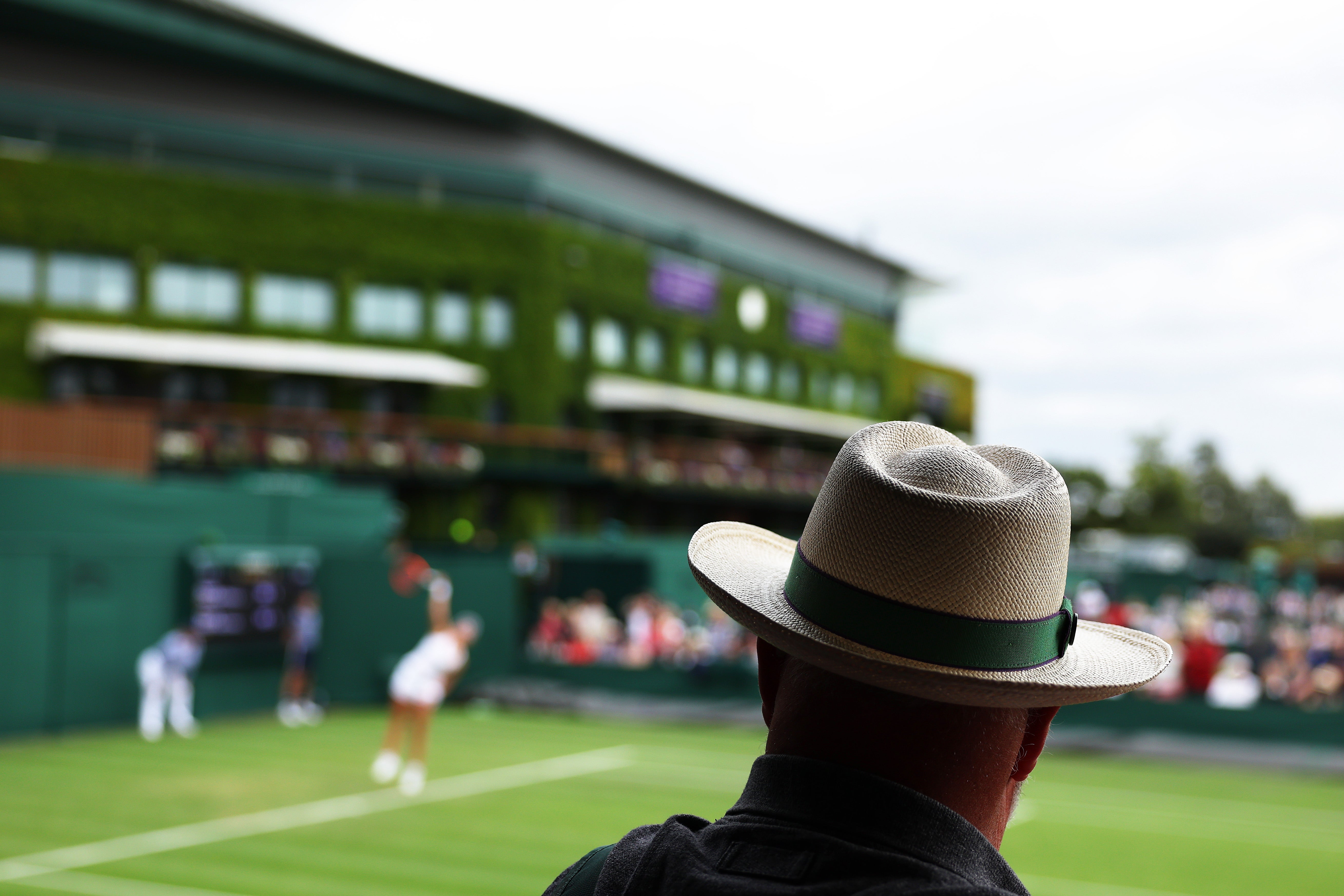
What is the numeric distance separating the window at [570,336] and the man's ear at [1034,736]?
44808 millimetres

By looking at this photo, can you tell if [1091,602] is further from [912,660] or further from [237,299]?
[912,660]

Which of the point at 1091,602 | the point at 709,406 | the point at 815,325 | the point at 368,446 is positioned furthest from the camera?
the point at 815,325

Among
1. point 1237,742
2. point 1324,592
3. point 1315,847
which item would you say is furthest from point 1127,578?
point 1315,847

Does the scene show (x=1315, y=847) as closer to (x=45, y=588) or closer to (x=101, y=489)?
(x=45, y=588)

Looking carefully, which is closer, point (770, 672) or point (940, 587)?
point (940, 587)

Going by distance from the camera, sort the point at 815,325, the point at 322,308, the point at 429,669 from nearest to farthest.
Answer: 1. the point at 429,669
2. the point at 322,308
3. the point at 815,325

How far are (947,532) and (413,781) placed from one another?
14.8m

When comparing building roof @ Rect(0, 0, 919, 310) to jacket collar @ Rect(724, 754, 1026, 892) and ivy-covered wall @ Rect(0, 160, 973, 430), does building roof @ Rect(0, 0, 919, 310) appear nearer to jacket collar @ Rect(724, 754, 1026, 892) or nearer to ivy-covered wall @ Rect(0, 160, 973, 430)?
ivy-covered wall @ Rect(0, 160, 973, 430)

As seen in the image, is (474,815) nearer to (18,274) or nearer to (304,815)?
(304,815)

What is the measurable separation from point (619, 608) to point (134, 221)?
18.9 meters

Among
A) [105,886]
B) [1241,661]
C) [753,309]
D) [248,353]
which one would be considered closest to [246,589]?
[105,886]

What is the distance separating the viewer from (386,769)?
1648 centimetres

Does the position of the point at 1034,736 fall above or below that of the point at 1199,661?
above

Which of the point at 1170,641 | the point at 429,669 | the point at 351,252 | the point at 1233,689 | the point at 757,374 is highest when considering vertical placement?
the point at 351,252
